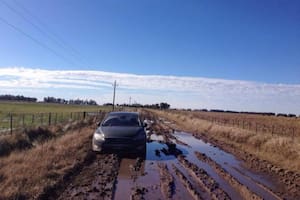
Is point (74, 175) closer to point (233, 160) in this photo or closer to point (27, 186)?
point (27, 186)

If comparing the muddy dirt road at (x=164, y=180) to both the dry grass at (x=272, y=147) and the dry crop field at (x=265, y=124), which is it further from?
the dry crop field at (x=265, y=124)

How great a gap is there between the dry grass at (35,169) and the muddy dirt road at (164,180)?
20.1 inches

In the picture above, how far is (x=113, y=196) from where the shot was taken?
26.8ft

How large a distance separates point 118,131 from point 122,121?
138cm

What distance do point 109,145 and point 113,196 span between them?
6.39m

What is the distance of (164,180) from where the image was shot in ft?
33.5

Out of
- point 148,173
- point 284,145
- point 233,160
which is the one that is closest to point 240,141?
point 284,145

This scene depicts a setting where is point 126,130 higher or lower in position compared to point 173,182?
higher

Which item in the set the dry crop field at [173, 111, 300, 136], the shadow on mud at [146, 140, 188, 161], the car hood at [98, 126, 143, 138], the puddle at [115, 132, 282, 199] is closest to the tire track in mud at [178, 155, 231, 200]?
the puddle at [115, 132, 282, 199]

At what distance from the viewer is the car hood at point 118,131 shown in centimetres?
1467

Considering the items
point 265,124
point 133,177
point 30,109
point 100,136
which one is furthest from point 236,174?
point 30,109

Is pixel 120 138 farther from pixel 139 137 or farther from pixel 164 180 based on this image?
pixel 164 180

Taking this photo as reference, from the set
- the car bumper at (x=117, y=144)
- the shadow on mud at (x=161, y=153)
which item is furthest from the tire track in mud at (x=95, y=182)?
the shadow on mud at (x=161, y=153)

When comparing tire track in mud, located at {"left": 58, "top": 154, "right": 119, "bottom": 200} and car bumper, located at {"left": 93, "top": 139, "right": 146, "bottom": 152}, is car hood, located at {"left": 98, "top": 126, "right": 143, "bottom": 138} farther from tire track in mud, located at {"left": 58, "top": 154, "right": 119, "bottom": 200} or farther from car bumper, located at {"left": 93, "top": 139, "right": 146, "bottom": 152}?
tire track in mud, located at {"left": 58, "top": 154, "right": 119, "bottom": 200}
